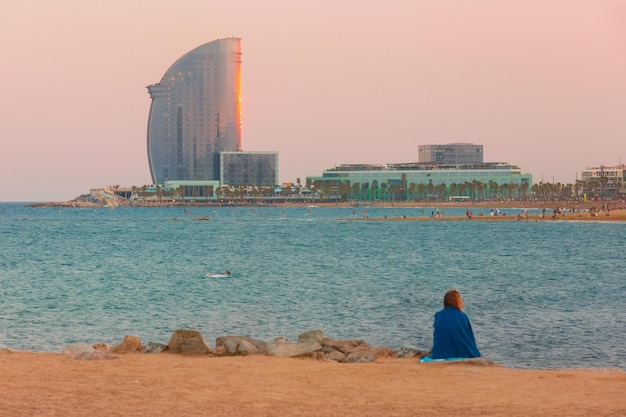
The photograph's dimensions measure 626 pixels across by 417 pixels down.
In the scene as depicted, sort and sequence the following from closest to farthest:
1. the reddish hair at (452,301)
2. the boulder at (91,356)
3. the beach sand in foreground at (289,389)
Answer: the beach sand in foreground at (289,389) → the reddish hair at (452,301) → the boulder at (91,356)

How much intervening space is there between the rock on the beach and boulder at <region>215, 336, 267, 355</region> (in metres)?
0.43

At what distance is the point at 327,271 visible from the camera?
58688mm

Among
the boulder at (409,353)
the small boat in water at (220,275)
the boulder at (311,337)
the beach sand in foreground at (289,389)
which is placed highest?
the beach sand in foreground at (289,389)

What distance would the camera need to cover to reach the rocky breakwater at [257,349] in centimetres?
2073

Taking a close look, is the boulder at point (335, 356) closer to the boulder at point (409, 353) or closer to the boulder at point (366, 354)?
→ the boulder at point (366, 354)

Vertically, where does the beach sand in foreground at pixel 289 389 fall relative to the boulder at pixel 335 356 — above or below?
above

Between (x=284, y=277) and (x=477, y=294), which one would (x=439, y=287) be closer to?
(x=477, y=294)

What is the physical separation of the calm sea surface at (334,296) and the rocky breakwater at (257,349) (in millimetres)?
4172

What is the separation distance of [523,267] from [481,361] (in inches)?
1743

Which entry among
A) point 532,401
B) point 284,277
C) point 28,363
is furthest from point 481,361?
point 284,277

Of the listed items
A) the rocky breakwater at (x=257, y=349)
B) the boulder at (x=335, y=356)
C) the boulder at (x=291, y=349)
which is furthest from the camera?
Result: the boulder at (x=291, y=349)

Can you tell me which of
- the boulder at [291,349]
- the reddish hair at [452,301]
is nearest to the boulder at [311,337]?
the boulder at [291,349]

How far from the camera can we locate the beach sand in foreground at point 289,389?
44.9 feet

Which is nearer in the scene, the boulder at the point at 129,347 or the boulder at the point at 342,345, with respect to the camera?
the boulder at the point at 342,345
